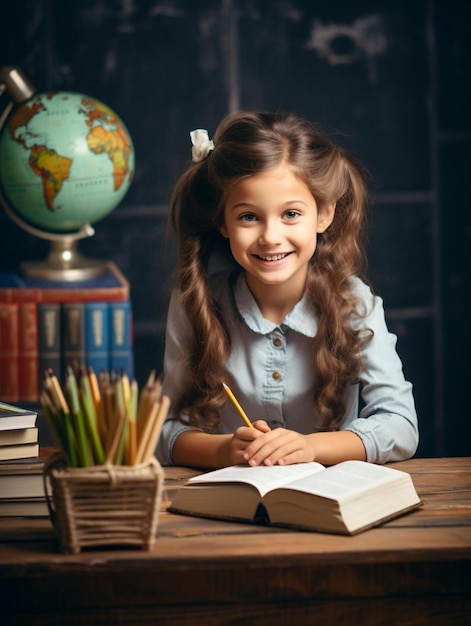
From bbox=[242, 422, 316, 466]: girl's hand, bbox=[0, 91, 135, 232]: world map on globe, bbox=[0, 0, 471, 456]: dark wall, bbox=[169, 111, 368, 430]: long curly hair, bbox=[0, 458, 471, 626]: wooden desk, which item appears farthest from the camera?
bbox=[0, 0, 471, 456]: dark wall

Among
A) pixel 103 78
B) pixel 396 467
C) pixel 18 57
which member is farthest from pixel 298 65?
pixel 396 467

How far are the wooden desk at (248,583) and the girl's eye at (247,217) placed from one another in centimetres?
79

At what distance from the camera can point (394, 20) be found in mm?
3748

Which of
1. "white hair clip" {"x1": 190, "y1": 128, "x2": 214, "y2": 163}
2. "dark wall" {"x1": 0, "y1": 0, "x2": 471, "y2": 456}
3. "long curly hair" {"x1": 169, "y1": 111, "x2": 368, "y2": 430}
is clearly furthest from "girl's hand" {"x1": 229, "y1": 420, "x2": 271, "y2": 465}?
"dark wall" {"x1": 0, "y1": 0, "x2": 471, "y2": 456}

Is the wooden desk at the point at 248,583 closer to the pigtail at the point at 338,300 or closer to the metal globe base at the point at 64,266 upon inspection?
the pigtail at the point at 338,300

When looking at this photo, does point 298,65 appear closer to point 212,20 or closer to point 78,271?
point 212,20

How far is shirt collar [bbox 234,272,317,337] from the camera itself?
2.20 metres

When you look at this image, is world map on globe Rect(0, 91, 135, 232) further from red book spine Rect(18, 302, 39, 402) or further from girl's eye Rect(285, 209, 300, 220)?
girl's eye Rect(285, 209, 300, 220)

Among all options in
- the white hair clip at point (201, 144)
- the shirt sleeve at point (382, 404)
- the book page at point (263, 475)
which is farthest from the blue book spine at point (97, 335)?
the book page at point (263, 475)

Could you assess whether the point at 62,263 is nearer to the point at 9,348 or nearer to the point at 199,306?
the point at 9,348

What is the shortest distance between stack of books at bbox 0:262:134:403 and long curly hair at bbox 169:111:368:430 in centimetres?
96

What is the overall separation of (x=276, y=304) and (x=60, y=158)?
46.0 inches

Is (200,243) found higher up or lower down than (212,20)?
lower down

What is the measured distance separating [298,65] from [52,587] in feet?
8.85
